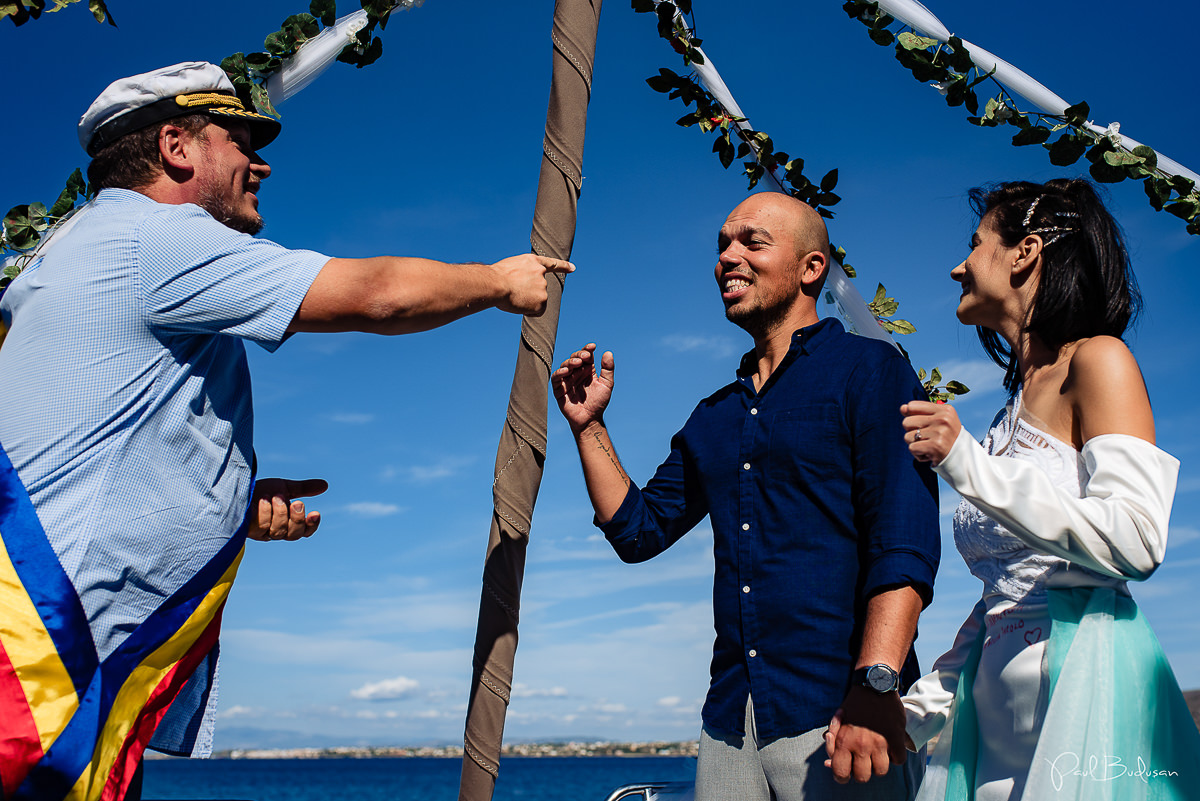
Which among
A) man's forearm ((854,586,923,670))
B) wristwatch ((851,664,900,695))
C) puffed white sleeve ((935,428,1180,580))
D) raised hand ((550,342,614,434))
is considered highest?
raised hand ((550,342,614,434))

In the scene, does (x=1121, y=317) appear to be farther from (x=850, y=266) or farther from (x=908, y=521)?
(x=850, y=266)

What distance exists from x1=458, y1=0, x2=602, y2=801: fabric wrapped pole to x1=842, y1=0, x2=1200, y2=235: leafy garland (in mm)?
1094

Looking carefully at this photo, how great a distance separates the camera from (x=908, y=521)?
2.08 meters

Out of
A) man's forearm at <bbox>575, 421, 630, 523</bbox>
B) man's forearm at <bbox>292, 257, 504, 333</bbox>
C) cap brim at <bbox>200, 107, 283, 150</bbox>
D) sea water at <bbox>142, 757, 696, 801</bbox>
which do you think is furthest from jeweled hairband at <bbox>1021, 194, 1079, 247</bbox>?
sea water at <bbox>142, 757, 696, 801</bbox>

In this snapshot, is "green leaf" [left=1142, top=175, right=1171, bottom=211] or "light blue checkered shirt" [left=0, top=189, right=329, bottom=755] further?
"green leaf" [left=1142, top=175, right=1171, bottom=211]

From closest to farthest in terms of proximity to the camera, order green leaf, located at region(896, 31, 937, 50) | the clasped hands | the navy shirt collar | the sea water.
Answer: the clasped hands
the navy shirt collar
green leaf, located at region(896, 31, 937, 50)
the sea water

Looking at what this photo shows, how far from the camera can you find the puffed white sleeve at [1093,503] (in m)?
1.66

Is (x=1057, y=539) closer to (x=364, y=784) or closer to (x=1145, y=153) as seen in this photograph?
(x=1145, y=153)

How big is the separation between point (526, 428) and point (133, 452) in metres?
1.04

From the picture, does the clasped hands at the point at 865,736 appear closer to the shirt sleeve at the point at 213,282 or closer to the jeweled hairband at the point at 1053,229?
the jeweled hairband at the point at 1053,229

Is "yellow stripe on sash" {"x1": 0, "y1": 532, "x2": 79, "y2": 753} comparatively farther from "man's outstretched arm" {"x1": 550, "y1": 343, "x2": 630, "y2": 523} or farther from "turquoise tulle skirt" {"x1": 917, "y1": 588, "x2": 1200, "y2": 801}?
"turquoise tulle skirt" {"x1": 917, "y1": 588, "x2": 1200, "y2": 801}

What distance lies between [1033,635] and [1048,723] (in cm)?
21

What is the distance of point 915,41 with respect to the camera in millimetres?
2891

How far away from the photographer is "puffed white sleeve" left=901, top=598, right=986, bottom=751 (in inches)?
79.8
